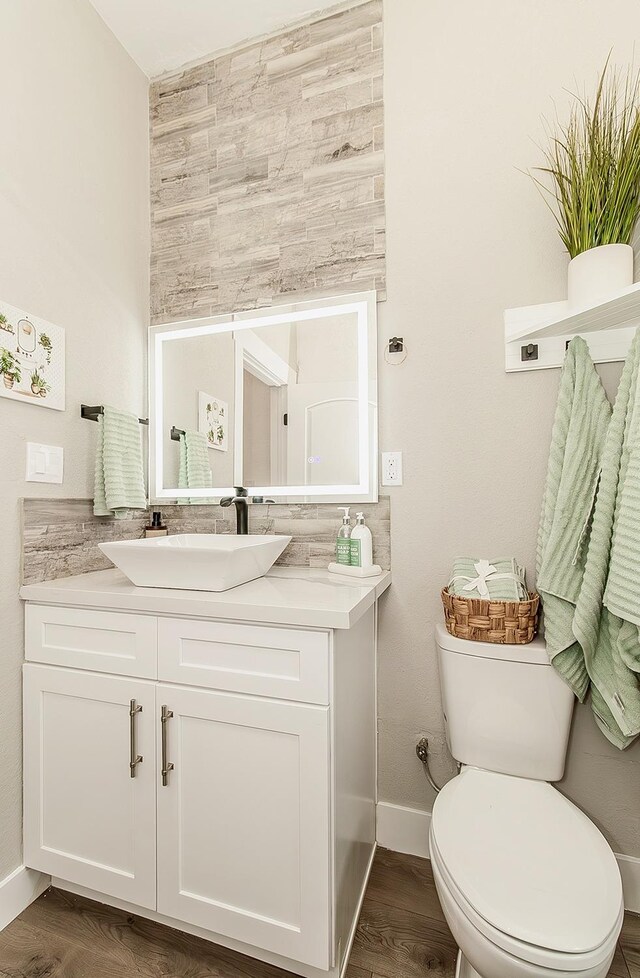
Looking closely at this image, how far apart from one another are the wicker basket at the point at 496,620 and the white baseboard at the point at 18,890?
1390mm

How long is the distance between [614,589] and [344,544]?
0.74 m

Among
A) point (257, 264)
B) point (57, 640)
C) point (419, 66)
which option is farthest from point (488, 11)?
point (57, 640)

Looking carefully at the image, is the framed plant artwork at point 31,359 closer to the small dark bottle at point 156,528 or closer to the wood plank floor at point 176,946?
the small dark bottle at point 156,528

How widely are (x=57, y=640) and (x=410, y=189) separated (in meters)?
1.79

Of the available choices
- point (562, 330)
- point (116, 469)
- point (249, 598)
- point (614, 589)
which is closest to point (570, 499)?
point (614, 589)

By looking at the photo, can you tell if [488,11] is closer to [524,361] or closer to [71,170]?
[524,361]

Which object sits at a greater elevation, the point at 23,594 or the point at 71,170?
the point at 71,170

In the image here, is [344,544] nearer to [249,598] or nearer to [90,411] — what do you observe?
[249,598]

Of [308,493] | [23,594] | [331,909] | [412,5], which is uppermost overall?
[412,5]

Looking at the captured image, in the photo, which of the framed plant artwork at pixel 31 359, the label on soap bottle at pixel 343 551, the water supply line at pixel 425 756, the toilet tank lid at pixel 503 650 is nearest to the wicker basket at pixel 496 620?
the toilet tank lid at pixel 503 650

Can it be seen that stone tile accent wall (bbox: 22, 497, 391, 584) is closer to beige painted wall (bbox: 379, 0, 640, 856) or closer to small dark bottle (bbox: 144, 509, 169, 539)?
small dark bottle (bbox: 144, 509, 169, 539)

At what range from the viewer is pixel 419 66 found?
63.8 inches

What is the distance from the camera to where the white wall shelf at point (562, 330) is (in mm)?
1278

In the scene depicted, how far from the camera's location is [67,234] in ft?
5.20
